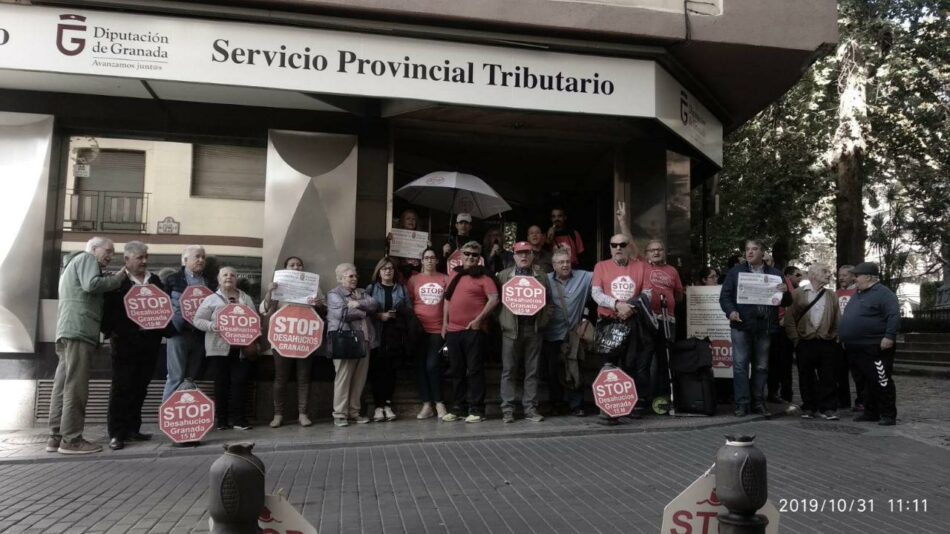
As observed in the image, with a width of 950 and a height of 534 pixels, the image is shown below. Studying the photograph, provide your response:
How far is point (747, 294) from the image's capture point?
29.7ft

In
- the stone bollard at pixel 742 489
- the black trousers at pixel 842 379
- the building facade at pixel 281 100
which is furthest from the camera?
the black trousers at pixel 842 379

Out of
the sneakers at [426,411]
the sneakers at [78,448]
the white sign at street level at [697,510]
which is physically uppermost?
the white sign at street level at [697,510]

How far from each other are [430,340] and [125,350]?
3444mm

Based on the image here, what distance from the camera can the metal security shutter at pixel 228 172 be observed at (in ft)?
32.8

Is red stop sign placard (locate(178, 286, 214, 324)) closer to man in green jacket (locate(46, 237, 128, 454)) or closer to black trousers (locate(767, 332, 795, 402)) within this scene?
man in green jacket (locate(46, 237, 128, 454))

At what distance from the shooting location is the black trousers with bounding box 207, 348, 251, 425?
330 inches

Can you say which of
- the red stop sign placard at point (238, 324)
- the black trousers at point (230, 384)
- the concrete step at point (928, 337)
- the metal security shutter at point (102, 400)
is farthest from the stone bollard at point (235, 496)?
the concrete step at point (928, 337)

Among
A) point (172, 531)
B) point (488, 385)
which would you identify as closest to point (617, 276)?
point (488, 385)

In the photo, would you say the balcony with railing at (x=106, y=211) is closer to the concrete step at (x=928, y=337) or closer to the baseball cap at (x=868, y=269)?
the baseball cap at (x=868, y=269)

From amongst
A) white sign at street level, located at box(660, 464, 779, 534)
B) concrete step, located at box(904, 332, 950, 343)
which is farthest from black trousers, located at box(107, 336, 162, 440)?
concrete step, located at box(904, 332, 950, 343)

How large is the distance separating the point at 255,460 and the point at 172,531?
7.21 feet

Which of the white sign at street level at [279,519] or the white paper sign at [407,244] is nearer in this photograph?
the white sign at street level at [279,519]

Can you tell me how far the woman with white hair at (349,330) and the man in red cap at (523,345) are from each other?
5.39ft

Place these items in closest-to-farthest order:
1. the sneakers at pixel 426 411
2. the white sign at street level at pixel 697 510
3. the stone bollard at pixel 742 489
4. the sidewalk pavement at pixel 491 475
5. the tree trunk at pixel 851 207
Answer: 1. the stone bollard at pixel 742 489
2. the white sign at street level at pixel 697 510
3. the sidewalk pavement at pixel 491 475
4. the sneakers at pixel 426 411
5. the tree trunk at pixel 851 207
